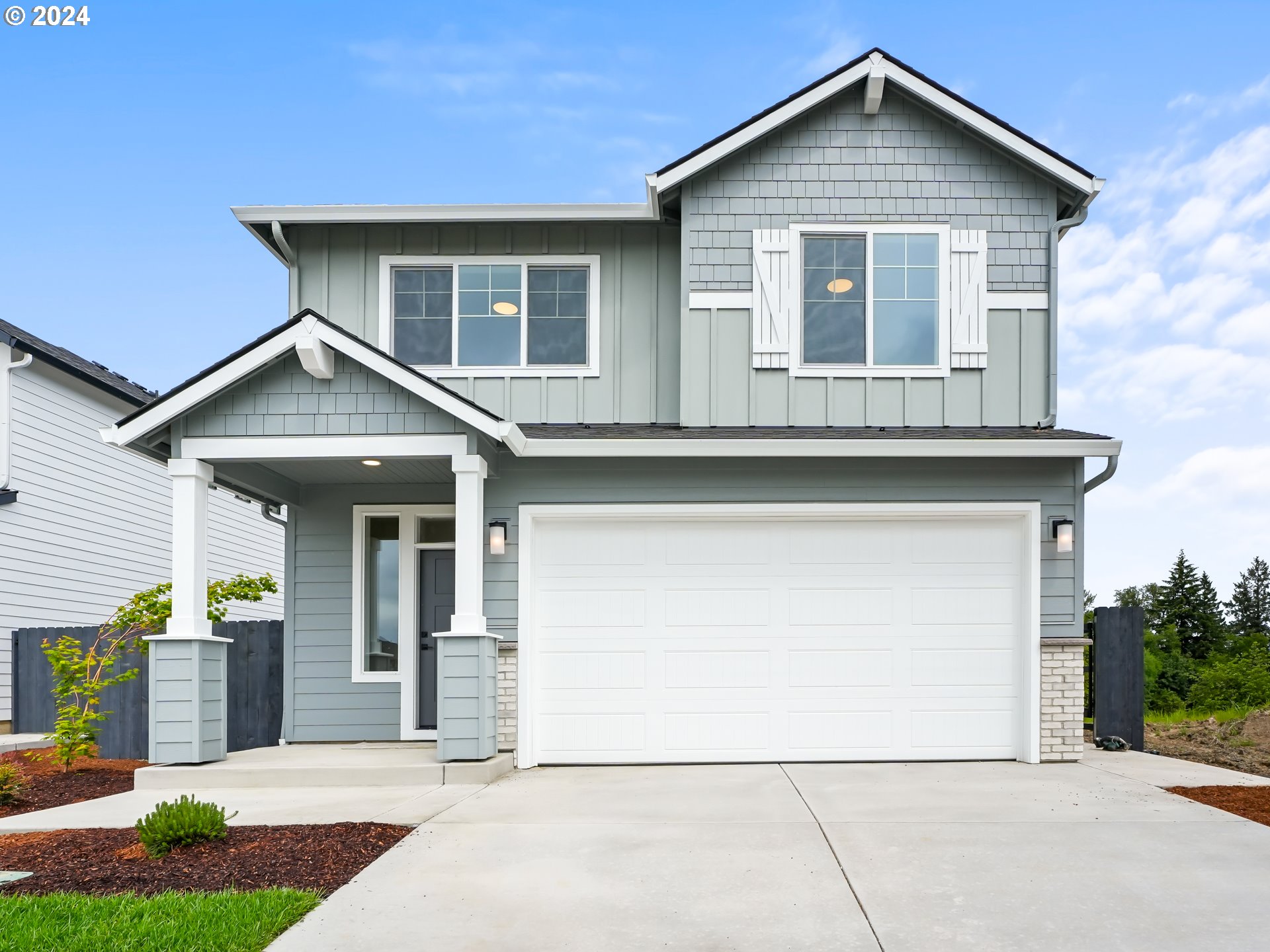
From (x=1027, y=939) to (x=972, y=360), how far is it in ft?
21.0

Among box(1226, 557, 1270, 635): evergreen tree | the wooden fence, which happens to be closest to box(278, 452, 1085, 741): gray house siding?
the wooden fence

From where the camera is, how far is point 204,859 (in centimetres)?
529

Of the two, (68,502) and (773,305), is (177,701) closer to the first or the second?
(773,305)

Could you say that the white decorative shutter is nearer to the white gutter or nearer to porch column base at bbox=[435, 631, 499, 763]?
porch column base at bbox=[435, 631, 499, 763]

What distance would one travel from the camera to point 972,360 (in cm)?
955

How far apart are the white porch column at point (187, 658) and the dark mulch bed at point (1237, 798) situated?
23.5 feet

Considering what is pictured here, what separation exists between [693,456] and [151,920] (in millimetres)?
5682

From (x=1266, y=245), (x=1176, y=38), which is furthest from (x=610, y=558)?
(x=1266, y=245)

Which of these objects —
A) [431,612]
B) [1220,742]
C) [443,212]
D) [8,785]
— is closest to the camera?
[8,785]

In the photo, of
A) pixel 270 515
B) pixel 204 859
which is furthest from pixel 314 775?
pixel 270 515

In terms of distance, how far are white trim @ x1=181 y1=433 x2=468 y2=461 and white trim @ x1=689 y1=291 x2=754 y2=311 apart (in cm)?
271

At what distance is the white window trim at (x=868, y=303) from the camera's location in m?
9.57

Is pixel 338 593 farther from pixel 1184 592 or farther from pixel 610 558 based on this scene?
pixel 1184 592

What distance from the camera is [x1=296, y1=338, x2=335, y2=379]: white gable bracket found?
797cm
